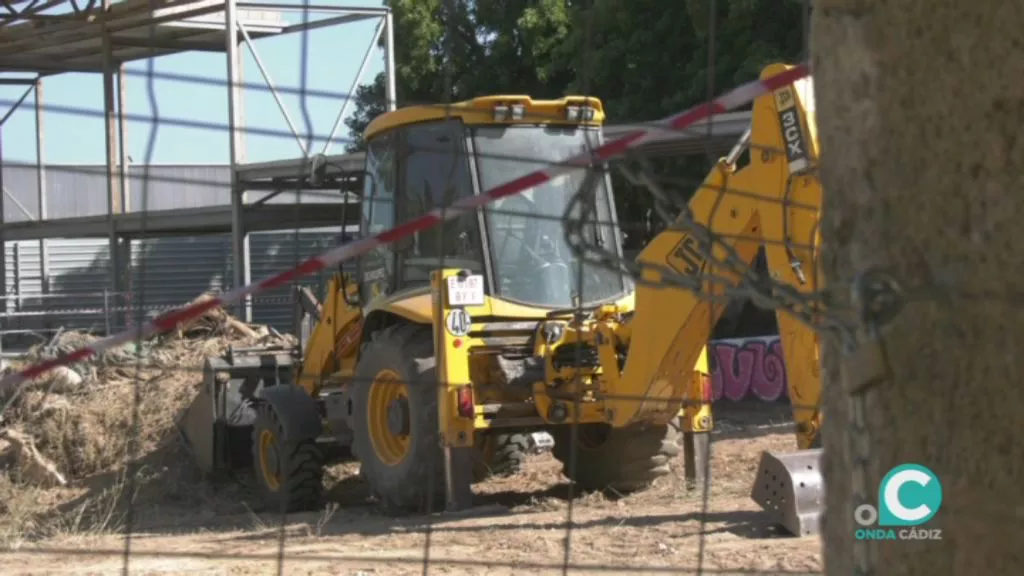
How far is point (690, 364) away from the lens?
7.69 meters

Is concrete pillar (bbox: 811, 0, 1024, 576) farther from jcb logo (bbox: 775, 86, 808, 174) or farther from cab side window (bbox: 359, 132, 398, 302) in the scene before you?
cab side window (bbox: 359, 132, 398, 302)

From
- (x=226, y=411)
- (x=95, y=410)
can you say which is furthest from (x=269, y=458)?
(x=95, y=410)

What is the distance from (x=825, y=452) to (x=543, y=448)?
30.8 feet

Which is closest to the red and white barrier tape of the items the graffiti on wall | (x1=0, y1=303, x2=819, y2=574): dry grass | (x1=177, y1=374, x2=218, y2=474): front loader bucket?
(x1=0, y1=303, x2=819, y2=574): dry grass

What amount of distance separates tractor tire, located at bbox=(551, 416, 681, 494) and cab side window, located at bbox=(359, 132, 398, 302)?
139 centimetres

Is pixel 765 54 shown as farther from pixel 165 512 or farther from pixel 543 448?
pixel 165 512

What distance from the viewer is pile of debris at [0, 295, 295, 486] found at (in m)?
10.7

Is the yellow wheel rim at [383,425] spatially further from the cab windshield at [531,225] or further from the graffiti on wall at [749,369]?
the graffiti on wall at [749,369]

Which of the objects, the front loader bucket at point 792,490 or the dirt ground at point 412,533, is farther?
the front loader bucket at point 792,490

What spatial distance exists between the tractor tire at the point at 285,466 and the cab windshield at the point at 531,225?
1.95 metres

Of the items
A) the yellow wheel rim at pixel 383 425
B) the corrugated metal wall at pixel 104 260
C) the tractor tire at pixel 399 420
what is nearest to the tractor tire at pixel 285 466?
the tractor tire at pixel 399 420

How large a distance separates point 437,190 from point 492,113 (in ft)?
1.75

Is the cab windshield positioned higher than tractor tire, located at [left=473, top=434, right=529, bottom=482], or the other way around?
the cab windshield

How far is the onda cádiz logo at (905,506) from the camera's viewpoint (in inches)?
86.0
